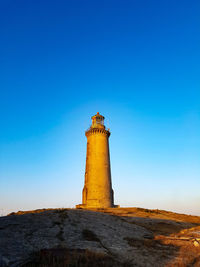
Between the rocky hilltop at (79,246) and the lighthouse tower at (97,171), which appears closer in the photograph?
the rocky hilltop at (79,246)

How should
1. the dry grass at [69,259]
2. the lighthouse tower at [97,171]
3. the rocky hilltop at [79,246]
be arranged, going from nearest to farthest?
the dry grass at [69,259], the rocky hilltop at [79,246], the lighthouse tower at [97,171]

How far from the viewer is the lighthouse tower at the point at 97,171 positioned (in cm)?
3409

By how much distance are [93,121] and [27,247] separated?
33.1 m

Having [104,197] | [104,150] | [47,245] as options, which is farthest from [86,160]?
[47,245]

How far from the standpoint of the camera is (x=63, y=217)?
1355 centimetres

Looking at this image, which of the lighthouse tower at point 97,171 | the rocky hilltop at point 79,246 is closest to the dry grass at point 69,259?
the rocky hilltop at point 79,246

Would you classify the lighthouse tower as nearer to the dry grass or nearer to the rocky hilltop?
the rocky hilltop

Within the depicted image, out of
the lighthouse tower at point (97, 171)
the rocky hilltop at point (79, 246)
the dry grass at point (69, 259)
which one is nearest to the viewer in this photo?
the dry grass at point (69, 259)

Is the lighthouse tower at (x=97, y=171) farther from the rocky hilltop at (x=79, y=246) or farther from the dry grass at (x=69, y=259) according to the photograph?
the dry grass at (x=69, y=259)

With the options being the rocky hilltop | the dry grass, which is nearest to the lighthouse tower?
the rocky hilltop

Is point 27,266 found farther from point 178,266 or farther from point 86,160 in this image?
point 86,160

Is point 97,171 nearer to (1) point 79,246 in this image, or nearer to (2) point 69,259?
(1) point 79,246

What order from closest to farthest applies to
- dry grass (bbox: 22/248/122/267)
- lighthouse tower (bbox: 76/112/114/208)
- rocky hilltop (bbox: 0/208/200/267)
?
dry grass (bbox: 22/248/122/267), rocky hilltop (bbox: 0/208/200/267), lighthouse tower (bbox: 76/112/114/208)

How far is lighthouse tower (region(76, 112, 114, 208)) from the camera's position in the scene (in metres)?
34.1
